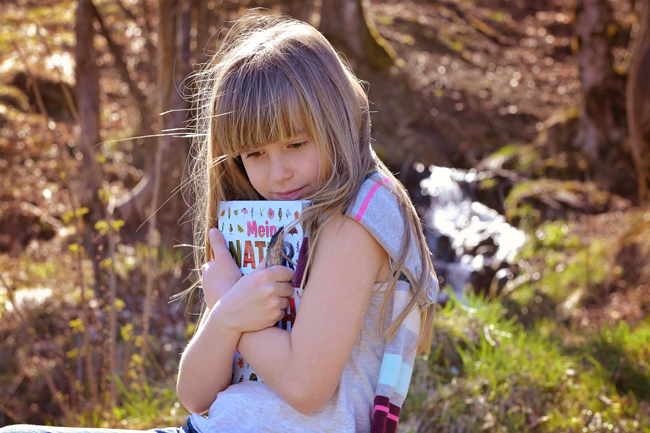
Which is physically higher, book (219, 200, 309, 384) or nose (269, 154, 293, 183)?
nose (269, 154, 293, 183)

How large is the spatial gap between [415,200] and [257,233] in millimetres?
5416

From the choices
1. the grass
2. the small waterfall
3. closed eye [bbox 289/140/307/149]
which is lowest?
the small waterfall

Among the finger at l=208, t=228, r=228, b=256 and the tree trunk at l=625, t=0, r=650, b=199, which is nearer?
the finger at l=208, t=228, r=228, b=256

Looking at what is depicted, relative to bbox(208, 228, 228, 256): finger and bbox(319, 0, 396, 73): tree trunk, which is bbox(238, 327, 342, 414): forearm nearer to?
bbox(208, 228, 228, 256): finger

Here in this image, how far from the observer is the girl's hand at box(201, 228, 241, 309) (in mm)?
1414

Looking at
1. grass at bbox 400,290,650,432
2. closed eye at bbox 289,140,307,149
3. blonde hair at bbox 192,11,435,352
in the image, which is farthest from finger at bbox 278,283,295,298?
grass at bbox 400,290,650,432

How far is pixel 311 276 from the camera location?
128 cm

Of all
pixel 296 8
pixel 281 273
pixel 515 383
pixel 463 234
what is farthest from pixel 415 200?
pixel 281 273

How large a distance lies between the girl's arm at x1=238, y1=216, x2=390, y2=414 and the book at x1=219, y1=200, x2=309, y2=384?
0.09m

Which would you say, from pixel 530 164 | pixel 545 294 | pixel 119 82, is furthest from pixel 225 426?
pixel 119 82

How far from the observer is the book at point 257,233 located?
136 centimetres

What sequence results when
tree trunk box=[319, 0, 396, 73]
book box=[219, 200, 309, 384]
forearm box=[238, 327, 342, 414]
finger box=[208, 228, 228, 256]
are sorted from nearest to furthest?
1. forearm box=[238, 327, 342, 414]
2. book box=[219, 200, 309, 384]
3. finger box=[208, 228, 228, 256]
4. tree trunk box=[319, 0, 396, 73]

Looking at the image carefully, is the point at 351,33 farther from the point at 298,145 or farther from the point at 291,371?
the point at 291,371

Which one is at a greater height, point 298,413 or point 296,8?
point 296,8
